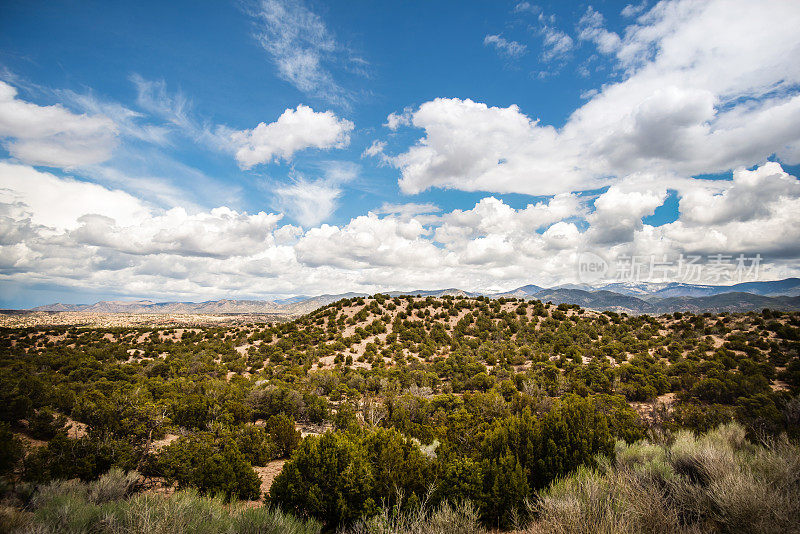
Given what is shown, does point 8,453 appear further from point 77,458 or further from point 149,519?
point 149,519

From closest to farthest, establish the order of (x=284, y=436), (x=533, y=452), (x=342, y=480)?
(x=342, y=480), (x=533, y=452), (x=284, y=436)

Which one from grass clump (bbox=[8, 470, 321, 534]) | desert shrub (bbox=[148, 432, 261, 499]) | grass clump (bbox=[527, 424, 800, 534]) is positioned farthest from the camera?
desert shrub (bbox=[148, 432, 261, 499])

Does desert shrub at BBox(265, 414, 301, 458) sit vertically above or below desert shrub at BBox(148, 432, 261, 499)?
below

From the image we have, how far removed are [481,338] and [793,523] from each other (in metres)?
31.8

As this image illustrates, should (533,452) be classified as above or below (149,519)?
below

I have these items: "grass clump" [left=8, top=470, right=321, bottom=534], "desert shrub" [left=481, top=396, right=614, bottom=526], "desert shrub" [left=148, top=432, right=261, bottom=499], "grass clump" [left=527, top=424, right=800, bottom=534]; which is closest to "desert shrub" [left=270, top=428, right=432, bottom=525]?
"grass clump" [left=8, top=470, right=321, bottom=534]

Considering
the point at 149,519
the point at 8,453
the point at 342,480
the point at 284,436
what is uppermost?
the point at 149,519

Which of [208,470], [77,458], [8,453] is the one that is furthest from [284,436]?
[8,453]

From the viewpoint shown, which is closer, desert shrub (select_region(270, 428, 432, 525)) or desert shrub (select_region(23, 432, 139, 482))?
desert shrub (select_region(270, 428, 432, 525))

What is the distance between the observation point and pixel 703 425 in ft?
37.4

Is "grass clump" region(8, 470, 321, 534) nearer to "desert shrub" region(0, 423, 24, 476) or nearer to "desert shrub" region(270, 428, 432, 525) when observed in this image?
"desert shrub" region(270, 428, 432, 525)

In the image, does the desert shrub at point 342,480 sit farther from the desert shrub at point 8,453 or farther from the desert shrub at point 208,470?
the desert shrub at point 8,453

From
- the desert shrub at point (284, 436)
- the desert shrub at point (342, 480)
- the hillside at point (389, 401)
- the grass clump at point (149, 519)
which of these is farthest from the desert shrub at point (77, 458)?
the desert shrub at point (342, 480)

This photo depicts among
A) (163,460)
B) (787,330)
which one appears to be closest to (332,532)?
(163,460)
